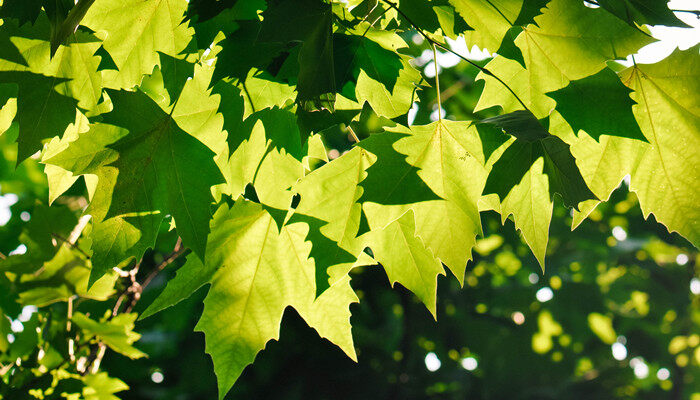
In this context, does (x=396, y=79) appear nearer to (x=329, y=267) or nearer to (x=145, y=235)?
(x=329, y=267)

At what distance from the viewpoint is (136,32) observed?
1.23 m

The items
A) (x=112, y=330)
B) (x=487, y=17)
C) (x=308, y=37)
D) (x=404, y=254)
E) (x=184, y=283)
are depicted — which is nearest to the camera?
(x=308, y=37)

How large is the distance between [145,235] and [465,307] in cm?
388

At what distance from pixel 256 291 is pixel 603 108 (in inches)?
38.1

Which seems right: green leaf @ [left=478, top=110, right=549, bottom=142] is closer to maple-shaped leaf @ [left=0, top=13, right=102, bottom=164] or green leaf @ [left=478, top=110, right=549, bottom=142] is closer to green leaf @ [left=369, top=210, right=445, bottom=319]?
green leaf @ [left=369, top=210, right=445, bottom=319]

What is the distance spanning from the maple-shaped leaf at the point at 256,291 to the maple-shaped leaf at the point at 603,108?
2.29 feet

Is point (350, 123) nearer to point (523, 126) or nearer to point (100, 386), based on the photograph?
point (523, 126)

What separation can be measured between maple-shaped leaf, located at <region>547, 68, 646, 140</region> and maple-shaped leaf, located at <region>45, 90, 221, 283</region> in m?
0.78

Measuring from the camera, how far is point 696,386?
5.40 m

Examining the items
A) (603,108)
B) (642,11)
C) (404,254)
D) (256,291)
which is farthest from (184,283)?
(642,11)

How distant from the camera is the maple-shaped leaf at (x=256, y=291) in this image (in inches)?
54.7

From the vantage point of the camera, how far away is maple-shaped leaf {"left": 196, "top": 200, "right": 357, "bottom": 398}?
1389mm

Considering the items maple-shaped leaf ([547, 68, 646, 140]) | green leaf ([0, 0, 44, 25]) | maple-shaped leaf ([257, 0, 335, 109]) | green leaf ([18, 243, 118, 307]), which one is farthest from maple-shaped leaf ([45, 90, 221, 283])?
maple-shaped leaf ([547, 68, 646, 140])

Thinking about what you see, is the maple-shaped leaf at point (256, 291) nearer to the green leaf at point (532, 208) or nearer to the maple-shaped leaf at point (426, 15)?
the green leaf at point (532, 208)
